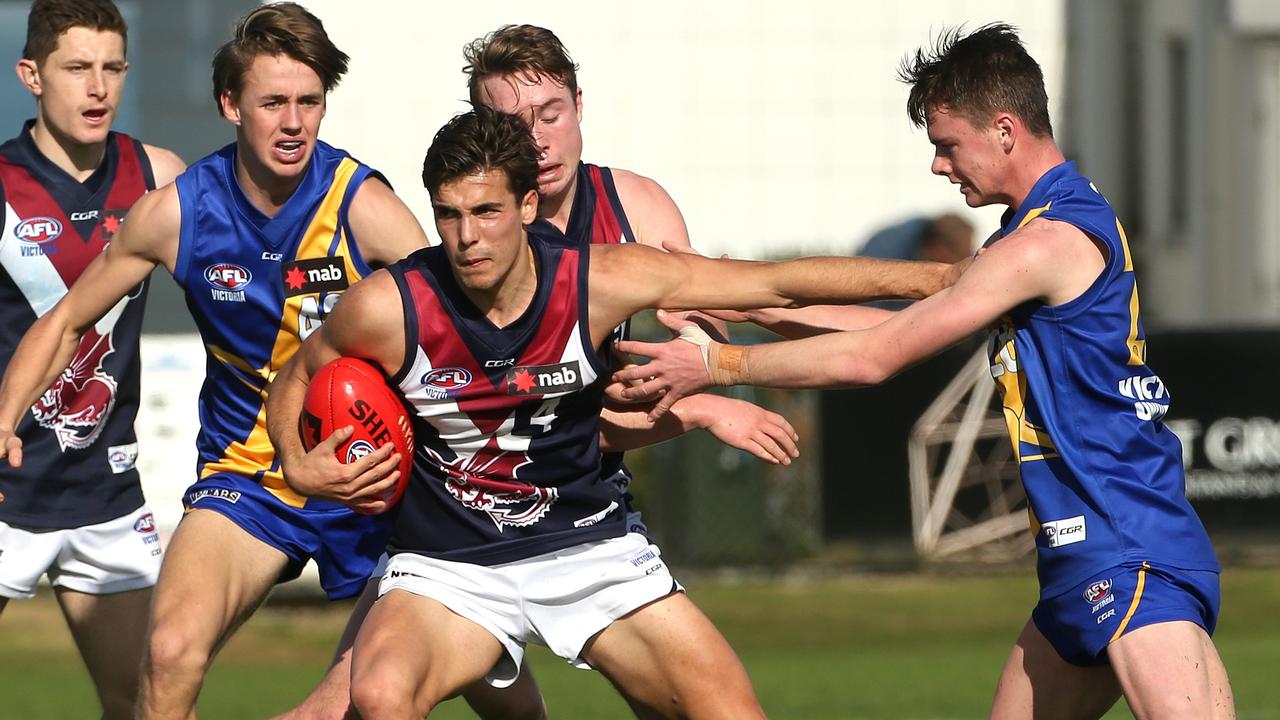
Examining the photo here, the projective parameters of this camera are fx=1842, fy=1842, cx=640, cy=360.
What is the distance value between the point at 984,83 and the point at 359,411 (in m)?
2.07

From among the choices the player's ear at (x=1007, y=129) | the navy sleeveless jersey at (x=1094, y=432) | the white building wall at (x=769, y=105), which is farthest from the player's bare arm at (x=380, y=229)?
the white building wall at (x=769, y=105)

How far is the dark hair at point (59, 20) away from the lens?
22.8ft

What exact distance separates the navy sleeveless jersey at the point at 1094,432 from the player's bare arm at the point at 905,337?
0.08 m

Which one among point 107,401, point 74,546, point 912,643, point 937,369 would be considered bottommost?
point 912,643

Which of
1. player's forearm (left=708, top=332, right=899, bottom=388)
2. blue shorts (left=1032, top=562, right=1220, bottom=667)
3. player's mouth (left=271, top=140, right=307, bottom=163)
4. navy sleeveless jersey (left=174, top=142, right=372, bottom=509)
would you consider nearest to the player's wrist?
player's forearm (left=708, top=332, right=899, bottom=388)

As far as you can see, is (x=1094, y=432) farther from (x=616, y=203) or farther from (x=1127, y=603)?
(x=616, y=203)

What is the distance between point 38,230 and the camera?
705cm

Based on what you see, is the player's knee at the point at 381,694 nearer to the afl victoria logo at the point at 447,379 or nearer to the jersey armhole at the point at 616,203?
the afl victoria logo at the point at 447,379

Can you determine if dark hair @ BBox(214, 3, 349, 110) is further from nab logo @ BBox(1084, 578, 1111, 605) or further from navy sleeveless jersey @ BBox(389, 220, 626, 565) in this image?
nab logo @ BBox(1084, 578, 1111, 605)

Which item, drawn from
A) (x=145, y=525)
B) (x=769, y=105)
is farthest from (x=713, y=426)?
(x=769, y=105)

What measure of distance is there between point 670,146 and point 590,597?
50.1 ft

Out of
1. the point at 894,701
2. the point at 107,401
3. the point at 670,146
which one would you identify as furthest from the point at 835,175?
the point at 107,401

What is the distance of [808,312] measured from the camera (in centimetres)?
621

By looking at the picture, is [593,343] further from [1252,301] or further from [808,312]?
[1252,301]
